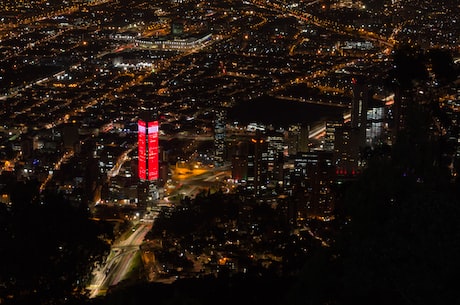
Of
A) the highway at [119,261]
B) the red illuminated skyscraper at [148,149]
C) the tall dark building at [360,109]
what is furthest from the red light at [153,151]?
the tall dark building at [360,109]

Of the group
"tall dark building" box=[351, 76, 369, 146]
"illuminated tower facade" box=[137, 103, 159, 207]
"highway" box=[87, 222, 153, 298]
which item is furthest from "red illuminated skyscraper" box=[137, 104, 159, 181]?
"tall dark building" box=[351, 76, 369, 146]

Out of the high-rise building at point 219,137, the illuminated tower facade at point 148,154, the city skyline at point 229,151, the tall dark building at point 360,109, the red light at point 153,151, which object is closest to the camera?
the city skyline at point 229,151

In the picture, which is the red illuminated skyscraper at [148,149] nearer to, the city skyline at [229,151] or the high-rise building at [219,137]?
the city skyline at [229,151]

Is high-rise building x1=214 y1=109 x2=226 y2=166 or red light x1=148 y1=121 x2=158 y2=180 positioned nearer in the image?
red light x1=148 y1=121 x2=158 y2=180

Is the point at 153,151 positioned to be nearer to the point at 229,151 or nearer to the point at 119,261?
the point at 229,151

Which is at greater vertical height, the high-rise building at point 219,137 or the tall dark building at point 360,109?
the tall dark building at point 360,109

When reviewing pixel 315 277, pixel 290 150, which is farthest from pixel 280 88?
pixel 315 277

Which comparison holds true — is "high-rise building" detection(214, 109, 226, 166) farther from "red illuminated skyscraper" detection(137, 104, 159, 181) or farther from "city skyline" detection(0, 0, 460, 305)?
"red illuminated skyscraper" detection(137, 104, 159, 181)

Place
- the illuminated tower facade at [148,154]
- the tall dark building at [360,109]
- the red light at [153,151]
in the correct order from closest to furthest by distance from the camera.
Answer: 1. the illuminated tower facade at [148,154]
2. the red light at [153,151]
3. the tall dark building at [360,109]

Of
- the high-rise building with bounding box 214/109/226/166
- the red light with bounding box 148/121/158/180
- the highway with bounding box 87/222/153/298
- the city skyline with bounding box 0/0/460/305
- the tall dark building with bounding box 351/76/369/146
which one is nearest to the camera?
the city skyline with bounding box 0/0/460/305
